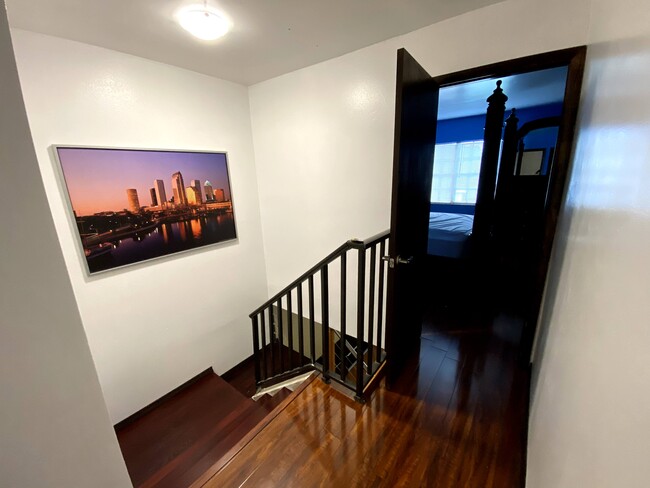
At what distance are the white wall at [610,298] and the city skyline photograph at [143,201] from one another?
2715 mm

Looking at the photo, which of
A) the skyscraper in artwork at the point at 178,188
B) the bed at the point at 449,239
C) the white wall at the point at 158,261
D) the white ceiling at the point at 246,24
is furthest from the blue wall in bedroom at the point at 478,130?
the skyscraper in artwork at the point at 178,188

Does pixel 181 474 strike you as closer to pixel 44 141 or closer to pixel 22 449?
pixel 22 449

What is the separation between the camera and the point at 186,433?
2.32m

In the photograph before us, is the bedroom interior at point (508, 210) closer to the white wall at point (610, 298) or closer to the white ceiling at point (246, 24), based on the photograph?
the white ceiling at point (246, 24)

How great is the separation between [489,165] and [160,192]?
10.5 feet

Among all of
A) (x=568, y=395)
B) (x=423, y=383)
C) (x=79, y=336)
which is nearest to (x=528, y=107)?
(x=423, y=383)

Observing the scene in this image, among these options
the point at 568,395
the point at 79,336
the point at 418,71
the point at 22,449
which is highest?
the point at 418,71

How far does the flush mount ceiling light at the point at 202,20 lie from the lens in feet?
4.89

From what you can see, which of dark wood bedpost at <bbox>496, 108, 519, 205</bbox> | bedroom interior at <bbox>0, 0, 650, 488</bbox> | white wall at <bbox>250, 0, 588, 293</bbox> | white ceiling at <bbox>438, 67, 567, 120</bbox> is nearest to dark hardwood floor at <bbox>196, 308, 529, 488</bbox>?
bedroom interior at <bbox>0, 0, 650, 488</bbox>

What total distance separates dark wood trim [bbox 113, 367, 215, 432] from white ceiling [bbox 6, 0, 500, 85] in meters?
2.97

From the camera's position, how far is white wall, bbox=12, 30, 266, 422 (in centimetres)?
177

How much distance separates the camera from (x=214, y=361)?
2.94 metres

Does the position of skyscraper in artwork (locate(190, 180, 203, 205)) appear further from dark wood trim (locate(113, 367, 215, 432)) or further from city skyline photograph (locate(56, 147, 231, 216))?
dark wood trim (locate(113, 367, 215, 432))

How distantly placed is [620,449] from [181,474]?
2.60 meters
